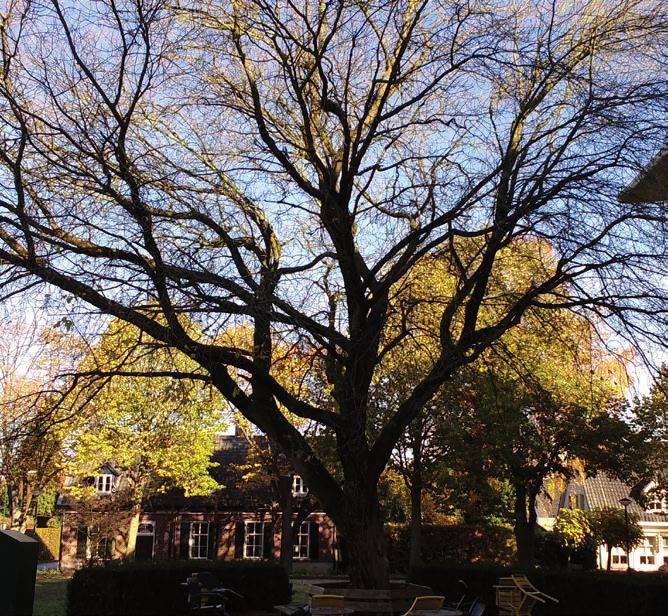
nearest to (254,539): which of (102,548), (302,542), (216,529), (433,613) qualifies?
(216,529)

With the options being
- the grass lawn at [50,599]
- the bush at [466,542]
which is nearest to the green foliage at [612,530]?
the bush at [466,542]

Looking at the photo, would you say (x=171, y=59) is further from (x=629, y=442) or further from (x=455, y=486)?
(x=629, y=442)

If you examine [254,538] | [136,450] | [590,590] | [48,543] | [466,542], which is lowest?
[48,543]

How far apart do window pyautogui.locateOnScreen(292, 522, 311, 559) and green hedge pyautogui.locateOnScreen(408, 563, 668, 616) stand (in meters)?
24.3

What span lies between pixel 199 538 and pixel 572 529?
62.7ft

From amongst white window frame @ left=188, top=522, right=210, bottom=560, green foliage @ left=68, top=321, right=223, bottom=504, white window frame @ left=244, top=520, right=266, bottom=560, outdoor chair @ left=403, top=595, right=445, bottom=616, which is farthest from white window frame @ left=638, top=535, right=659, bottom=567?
outdoor chair @ left=403, top=595, right=445, bottom=616

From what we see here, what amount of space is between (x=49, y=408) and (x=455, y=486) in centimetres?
1604

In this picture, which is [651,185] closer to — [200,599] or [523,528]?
[200,599]

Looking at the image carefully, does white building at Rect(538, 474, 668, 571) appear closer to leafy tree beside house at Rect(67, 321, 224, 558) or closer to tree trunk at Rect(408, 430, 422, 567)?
tree trunk at Rect(408, 430, 422, 567)

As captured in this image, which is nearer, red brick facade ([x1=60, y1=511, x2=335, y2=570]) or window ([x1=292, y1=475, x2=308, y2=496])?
red brick facade ([x1=60, y1=511, x2=335, y2=570])

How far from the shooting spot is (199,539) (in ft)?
136

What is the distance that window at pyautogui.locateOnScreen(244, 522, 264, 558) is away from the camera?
41.7 metres

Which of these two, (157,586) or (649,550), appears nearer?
(157,586)

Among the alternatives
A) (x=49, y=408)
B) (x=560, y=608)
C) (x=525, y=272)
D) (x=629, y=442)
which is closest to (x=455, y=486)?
(x=629, y=442)
